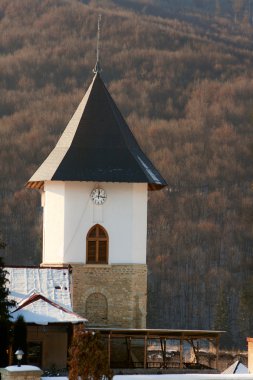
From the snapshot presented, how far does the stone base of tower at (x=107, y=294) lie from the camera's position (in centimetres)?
3825

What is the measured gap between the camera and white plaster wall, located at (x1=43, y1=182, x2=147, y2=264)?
1516 inches

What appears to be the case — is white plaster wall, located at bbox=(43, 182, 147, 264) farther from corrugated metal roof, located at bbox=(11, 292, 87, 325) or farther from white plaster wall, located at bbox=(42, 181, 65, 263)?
corrugated metal roof, located at bbox=(11, 292, 87, 325)

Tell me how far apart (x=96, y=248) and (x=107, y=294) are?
4.73 feet

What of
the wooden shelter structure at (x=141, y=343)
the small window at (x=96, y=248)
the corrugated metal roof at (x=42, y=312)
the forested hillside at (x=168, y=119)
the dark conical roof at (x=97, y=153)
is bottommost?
the wooden shelter structure at (x=141, y=343)

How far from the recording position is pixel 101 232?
3859 centimetres

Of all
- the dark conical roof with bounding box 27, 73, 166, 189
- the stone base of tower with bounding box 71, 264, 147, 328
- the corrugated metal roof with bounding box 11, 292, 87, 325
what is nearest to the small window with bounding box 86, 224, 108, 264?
the stone base of tower with bounding box 71, 264, 147, 328

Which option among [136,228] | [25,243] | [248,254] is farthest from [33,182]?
[248,254]

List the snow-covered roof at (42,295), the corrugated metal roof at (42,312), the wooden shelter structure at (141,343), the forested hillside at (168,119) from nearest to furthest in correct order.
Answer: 1. the corrugated metal roof at (42,312)
2. the snow-covered roof at (42,295)
3. the wooden shelter structure at (141,343)
4. the forested hillside at (168,119)

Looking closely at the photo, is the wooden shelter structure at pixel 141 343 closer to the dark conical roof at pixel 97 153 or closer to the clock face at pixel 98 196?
the clock face at pixel 98 196

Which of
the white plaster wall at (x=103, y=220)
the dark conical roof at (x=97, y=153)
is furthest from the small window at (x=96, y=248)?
the dark conical roof at (x=97, y=153)

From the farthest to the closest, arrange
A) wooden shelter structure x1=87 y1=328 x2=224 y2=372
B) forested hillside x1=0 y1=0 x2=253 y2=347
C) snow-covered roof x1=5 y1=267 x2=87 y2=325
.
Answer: forested hillside x1=0 y1=0 x2=253 y2=347, wooden shelter structure x1=87 y1=328 x2=224 y2=372, snow-covered roof x1=5 y1=267 x2=87 y2=325

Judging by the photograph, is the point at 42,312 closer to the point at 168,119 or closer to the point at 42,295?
the point at 42,295

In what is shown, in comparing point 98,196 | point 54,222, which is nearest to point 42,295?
point 54,222

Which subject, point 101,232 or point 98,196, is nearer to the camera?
point 98,196
